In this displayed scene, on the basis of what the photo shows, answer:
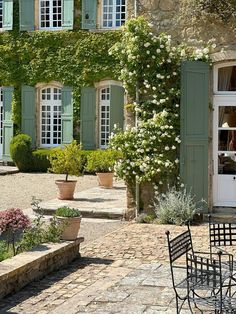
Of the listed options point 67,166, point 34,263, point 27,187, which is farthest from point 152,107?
point 27,187

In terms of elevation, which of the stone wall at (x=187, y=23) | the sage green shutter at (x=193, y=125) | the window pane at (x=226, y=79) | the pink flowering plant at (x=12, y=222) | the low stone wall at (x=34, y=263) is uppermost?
the stone wall at (x=187, y=23)

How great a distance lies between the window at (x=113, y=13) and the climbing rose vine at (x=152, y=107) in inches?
394

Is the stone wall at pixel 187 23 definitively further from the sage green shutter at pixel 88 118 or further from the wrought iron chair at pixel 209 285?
the sage green shutter at pixel 88 118

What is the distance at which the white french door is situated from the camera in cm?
1142

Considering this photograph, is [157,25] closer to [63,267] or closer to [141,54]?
[141,54]

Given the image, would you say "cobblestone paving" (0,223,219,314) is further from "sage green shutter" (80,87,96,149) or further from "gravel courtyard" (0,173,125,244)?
"sage green shutter" (80,87,96,149)

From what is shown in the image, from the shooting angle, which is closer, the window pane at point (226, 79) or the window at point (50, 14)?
the window pane at point (226, 79)

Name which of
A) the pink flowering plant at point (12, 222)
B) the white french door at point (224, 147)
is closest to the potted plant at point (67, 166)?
the white french door at point (224, 147)

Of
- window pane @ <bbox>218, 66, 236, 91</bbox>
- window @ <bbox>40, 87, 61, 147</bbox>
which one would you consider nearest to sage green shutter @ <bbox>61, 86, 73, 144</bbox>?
window @ <bbox>40, 87, 61, 147</bbox>

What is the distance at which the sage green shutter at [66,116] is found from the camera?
70.6 feet

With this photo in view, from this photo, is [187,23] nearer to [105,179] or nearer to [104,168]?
[104,168]

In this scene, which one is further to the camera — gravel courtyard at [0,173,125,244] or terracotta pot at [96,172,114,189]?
terracotta pot at [96,172,114,189]

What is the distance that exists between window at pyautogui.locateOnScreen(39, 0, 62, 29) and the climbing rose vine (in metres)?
11.1

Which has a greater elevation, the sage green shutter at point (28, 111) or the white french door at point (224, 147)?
the sage green shutter at point (28, 111)
